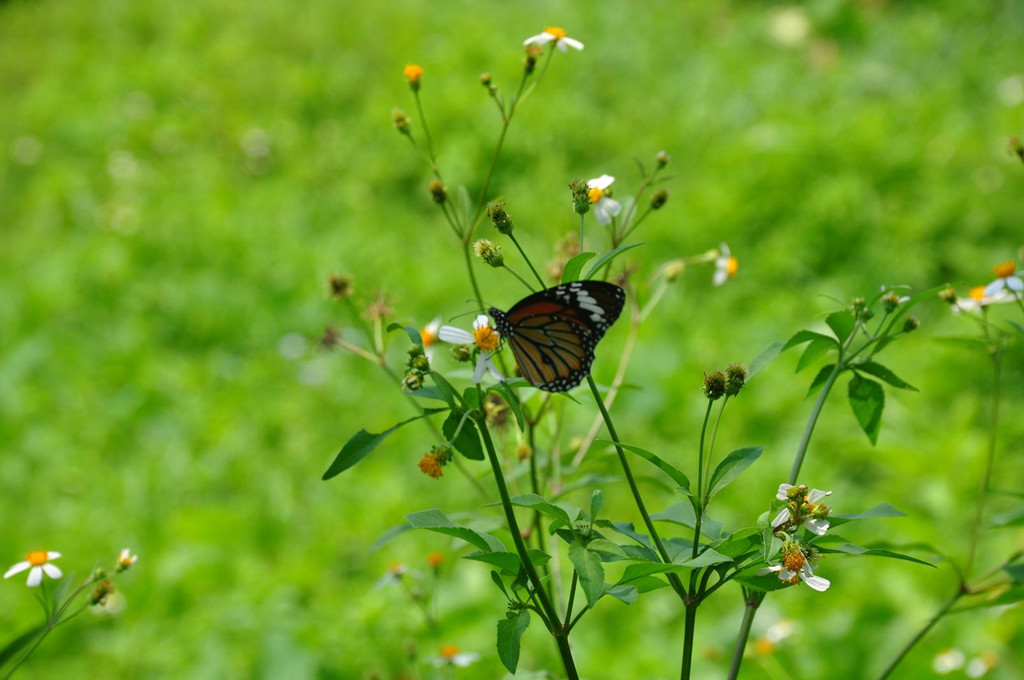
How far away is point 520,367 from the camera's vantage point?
0.74 m

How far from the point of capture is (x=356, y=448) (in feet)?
2.11

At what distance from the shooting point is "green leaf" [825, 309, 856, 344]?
0.71 metres

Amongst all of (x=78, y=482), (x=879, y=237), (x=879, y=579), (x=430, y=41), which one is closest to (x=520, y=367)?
(x=879, y=579)

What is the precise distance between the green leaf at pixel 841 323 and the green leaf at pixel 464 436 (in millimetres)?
Result: 286

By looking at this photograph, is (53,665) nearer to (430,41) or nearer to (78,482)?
(78,482)

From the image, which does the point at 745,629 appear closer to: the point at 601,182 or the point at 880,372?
the point at 880,372

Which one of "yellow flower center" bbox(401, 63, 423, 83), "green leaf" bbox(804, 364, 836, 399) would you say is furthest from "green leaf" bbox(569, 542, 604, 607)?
"yellow flower center" bbox(401, 63, 423, 83)

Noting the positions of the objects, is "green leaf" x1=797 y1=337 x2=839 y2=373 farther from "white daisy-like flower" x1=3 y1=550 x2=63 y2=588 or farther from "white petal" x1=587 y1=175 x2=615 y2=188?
"white daisy-like flower" x1=3 y1=550 x2=63 y2=588

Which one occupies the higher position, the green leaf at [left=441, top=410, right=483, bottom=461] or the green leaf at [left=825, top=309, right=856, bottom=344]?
the green leaf at [left=825, top=309, right=856, bottom=344]

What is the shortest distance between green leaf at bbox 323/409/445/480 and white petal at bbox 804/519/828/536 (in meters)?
0.26

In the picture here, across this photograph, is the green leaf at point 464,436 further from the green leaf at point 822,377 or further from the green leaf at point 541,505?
the green leaf at point 822,377

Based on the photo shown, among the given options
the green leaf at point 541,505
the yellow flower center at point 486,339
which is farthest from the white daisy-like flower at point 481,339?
the green leaf at point 541,505

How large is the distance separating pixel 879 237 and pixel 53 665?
8.63ft

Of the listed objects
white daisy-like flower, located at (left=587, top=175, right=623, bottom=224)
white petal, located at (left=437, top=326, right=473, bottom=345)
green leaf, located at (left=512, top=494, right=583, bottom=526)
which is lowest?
green leaf, located at (left=512, top=494, right=583, bottom=526)
